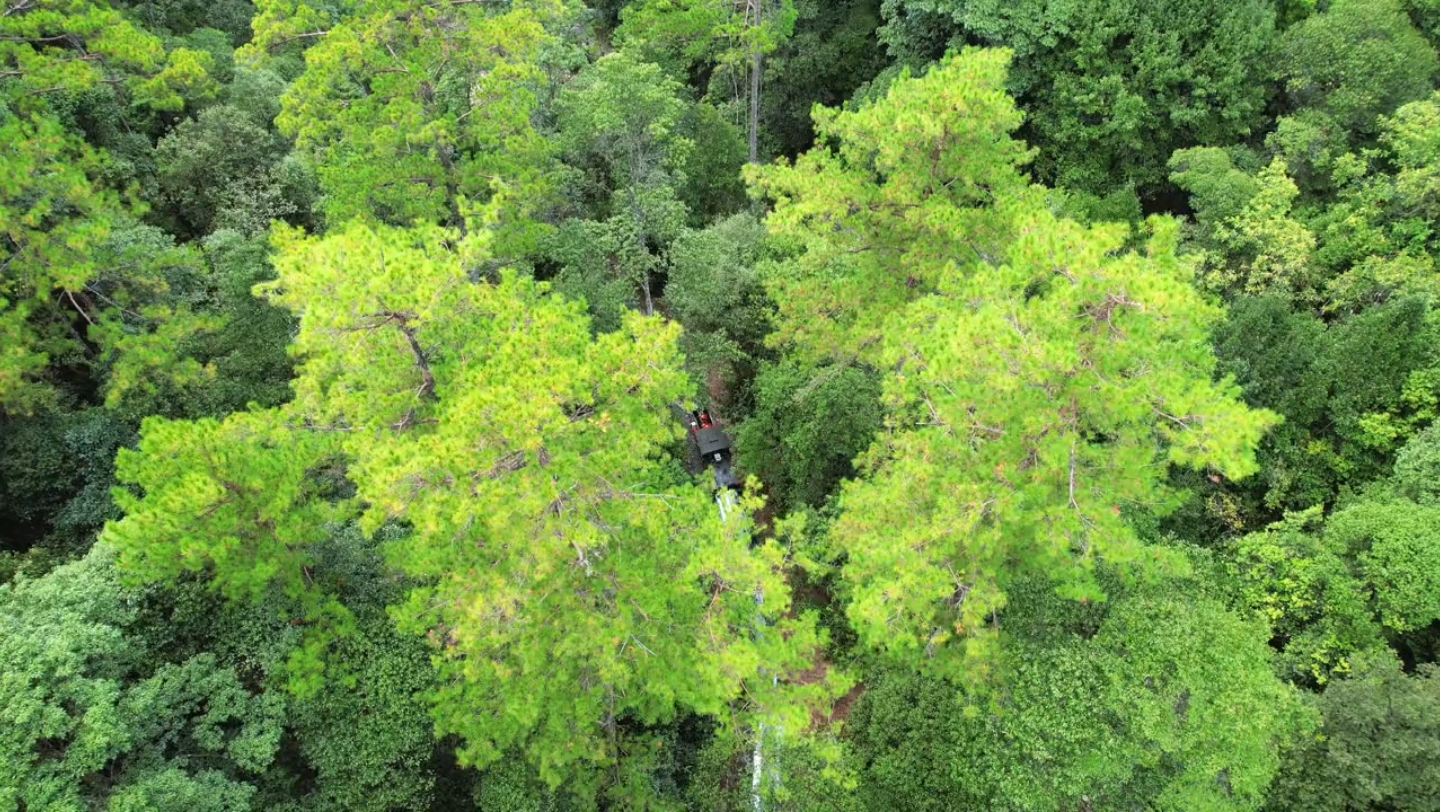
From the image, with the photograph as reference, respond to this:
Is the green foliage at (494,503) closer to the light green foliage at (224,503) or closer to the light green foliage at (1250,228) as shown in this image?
the light green foliage at (224,503)

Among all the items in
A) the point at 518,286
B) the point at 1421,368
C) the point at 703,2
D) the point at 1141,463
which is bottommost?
the point at 1421,368

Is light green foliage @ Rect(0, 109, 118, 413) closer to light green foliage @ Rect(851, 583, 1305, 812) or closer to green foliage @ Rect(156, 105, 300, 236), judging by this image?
green foliage @ Rect(156, 105, 300, 236)

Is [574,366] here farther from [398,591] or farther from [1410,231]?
[1410,231]

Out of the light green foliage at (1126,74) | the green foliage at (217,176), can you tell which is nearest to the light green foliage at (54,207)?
the green foliage at (217,176)

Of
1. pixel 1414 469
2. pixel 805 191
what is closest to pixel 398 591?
pixel 805 191

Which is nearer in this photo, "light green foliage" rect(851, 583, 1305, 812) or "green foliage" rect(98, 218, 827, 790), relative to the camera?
"green foliage" rect(98, 218, 827, 790)

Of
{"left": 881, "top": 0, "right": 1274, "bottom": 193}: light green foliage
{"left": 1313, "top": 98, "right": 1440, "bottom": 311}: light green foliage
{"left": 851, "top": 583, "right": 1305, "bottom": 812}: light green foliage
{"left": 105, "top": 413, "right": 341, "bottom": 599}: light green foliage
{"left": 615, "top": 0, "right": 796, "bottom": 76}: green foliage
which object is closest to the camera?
{"left": 851, "top": 583, "right": 1305, "bottom": 812}: light green foliage

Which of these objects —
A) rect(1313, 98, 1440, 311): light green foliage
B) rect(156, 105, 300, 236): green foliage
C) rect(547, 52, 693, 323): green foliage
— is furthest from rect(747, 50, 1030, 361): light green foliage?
rect(156, 105, 300, 236): green foliage
